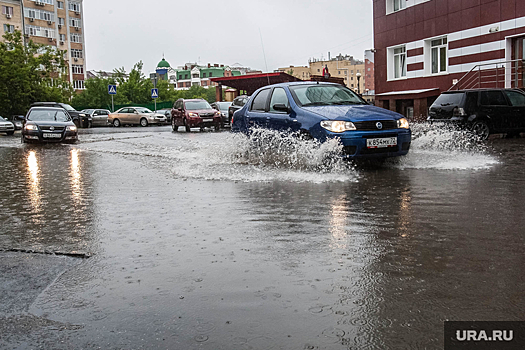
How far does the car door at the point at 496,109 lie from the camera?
54.1 ft

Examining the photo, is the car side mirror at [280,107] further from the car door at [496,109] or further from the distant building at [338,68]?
the distant building at [338,68]

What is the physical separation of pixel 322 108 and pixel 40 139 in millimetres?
13565

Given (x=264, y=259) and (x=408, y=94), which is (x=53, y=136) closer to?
(x=408, y=94)

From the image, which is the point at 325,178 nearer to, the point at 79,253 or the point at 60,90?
the point at 79,253

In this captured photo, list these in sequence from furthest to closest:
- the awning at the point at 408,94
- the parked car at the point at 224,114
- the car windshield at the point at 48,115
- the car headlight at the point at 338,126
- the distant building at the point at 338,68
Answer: the distant building at the point at 338,68 < the parked car at the point at 224,114 < the awning at the point at 408,94 < the car windshield at the point at 48,115 < the car headlight at the point at 338,126

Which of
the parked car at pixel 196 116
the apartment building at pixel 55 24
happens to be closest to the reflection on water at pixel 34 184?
the parked car at pixel 196 116

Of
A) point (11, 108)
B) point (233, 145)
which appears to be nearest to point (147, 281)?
point (233, 145)

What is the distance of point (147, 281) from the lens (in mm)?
3951

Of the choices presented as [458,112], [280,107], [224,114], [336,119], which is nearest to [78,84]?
[224,114]

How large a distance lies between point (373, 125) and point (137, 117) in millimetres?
34680

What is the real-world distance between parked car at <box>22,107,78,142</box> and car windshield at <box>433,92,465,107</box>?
12904mm

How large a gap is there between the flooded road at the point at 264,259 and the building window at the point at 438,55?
18.4 m

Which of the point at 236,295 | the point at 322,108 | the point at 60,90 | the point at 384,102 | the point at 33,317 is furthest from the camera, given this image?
the point at 60,90

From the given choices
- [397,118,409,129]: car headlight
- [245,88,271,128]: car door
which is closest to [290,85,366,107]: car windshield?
[245,88,271,128]: car door
